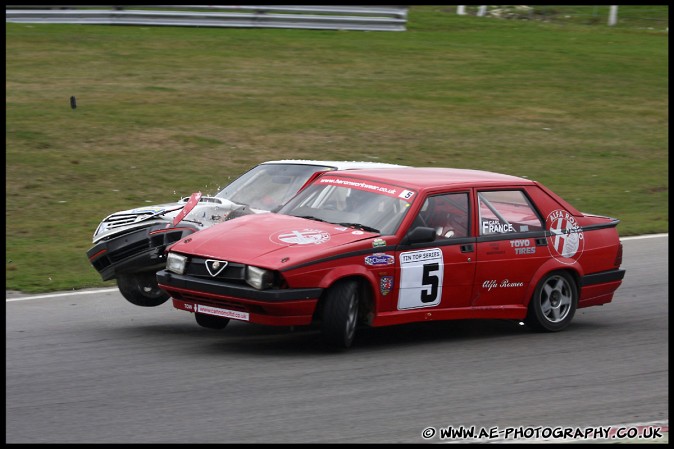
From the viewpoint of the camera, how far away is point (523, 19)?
36.6 m

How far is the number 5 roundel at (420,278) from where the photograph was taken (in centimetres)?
877

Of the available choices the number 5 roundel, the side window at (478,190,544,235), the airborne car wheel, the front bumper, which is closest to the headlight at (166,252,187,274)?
the front bumper

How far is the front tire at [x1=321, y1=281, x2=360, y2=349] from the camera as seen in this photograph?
27.5ft

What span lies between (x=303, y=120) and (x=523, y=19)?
1764 cm

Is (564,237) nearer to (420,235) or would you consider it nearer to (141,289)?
(420,235)

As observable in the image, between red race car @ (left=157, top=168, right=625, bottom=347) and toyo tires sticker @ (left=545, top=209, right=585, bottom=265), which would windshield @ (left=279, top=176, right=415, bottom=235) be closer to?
red race car @ (left=157, top=168, right=625, bottom=347)

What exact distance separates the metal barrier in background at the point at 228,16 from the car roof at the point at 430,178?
1964 centimetres

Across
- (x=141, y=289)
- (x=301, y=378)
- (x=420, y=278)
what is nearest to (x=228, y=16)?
(x=141, y=289)

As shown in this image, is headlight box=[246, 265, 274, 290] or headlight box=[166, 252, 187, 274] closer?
Answer: headlight box=[246, 265, 274, 290]

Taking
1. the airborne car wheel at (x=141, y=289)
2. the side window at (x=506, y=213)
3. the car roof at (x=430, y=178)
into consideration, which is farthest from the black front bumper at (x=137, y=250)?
the side window at (x=506, y=213)

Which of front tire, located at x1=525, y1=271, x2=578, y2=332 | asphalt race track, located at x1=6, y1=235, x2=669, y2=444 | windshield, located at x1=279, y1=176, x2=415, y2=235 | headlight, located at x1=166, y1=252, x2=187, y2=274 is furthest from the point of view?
front tire, located at x1=525, y1=271, x2=578, y2=332

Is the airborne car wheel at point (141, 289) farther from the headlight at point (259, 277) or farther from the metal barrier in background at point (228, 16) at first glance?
the metal barrier in background at point (228, 16)

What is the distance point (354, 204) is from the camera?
9219 millimetres

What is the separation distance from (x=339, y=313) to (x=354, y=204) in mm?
1189
